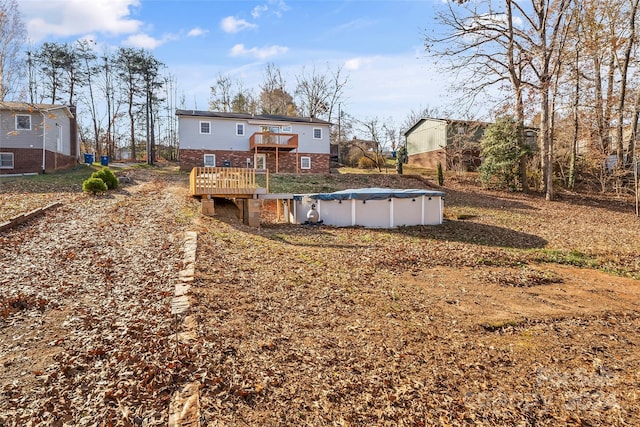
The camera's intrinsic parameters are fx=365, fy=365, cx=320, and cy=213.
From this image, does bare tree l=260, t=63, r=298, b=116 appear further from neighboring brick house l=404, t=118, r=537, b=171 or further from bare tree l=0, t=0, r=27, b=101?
bare tree l=0, t=0, r=27, b=101

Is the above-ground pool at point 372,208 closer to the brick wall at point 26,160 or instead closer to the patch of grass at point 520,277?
the patch of grass at point 520,277

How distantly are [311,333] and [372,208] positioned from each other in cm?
883

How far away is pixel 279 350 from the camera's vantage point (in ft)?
12.6

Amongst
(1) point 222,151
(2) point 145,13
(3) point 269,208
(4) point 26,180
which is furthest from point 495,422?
(1) point 222,151

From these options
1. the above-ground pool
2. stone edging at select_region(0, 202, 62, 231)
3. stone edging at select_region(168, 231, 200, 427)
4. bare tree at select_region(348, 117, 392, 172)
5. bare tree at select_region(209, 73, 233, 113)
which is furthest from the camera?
bare tree at select_region(209, 73, 233, 113)

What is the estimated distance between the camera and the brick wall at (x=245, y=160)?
85.9 ft

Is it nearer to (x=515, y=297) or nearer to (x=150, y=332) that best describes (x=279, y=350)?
(x=150, y=332)

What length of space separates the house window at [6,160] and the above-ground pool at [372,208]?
19.8 meters

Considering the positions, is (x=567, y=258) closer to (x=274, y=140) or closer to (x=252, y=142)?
(x=274, y=140)

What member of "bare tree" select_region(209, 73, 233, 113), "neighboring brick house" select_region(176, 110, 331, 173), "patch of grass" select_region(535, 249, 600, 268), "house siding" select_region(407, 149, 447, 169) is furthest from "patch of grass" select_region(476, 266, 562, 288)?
"bare tree" select_region(209, 73, 233, 113)

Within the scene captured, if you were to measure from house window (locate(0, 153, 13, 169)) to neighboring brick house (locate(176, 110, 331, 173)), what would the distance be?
957 centimetres

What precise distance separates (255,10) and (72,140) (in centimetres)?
2242

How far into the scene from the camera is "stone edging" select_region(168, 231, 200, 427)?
2.66 metres

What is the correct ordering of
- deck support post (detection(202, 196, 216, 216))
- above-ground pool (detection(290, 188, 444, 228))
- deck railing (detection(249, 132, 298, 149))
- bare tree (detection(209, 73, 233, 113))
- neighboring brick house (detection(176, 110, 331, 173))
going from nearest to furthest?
deck support post (detection(202, 196, 216, 216))
above-ground pool (detection(290, 188, 444, 228))
deck railing (detection(249, 132, 298, 149))
neighboring brick house (detection(176, 110, 331, 173))
bare tree (detection(209, 73, 233, 113))
